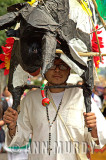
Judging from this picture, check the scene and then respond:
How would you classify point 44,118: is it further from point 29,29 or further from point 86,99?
point 29,29

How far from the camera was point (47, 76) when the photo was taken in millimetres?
2730

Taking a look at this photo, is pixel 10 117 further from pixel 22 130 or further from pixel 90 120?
pixel 90 120

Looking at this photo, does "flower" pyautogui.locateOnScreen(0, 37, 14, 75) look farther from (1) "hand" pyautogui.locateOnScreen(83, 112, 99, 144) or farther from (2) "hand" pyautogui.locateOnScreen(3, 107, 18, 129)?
(1) "hand" pyautogui.locateOnScreen(83, 112, 99, 144)

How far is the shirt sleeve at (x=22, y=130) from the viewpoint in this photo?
2.71 m

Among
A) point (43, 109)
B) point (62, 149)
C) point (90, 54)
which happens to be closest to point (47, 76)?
point (43, 109)

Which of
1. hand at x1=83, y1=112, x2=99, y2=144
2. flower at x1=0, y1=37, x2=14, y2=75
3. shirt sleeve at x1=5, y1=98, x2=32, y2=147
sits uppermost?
flower at x1=0, y1=37, x2=14, y2=75

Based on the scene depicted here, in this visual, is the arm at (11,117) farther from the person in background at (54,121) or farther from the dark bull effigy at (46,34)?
the dark bull effigy at (46,34)

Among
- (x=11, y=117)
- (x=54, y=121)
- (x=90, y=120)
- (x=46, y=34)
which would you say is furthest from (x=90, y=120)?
(x=46, y=34)

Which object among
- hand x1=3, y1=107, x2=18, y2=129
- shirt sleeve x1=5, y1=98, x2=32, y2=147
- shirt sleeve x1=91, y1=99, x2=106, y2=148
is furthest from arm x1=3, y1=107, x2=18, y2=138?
shirt sleeve x1=91, y1=99, x2=106, y2=148

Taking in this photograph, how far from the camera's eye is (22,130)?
2.77m

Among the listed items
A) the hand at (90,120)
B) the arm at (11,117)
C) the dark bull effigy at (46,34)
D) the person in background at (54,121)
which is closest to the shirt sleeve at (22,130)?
the person in background at (54,121)

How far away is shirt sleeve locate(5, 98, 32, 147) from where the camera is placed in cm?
271

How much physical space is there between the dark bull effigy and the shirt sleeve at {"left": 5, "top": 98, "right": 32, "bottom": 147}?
46 centimetres

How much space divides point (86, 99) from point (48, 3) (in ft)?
3.33
